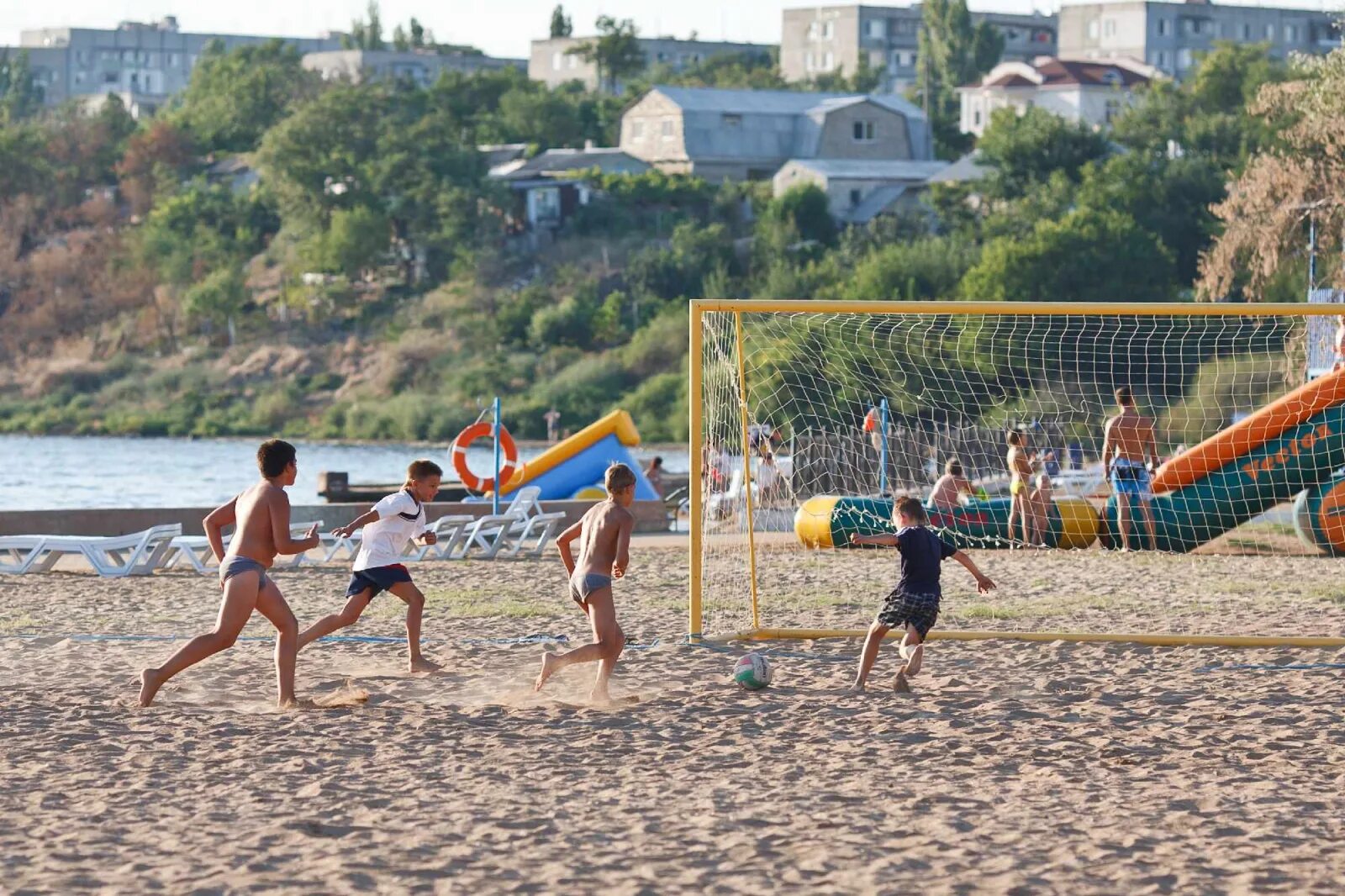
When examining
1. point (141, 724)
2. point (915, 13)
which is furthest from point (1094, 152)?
point (915, 13)

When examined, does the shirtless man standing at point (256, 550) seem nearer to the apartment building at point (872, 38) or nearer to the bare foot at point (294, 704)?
the bare foot at point (294, 704)

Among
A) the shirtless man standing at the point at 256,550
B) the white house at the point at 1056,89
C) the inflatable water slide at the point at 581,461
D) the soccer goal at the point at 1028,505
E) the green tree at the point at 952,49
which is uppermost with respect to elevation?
the green tree at the point at 952,49

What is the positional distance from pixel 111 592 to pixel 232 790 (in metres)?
7.70

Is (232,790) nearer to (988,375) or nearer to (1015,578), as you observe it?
(1015,578)

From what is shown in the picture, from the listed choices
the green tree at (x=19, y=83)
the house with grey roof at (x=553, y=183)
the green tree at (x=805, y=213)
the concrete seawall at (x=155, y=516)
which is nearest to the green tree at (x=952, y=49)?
the house with grey roof at (x=553, y=183)

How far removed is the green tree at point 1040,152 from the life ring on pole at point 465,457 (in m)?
45.2

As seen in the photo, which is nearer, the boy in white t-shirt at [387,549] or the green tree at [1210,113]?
the boy in white t-shirt at [387,549]

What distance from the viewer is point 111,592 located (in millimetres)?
14688

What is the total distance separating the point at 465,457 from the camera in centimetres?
2233

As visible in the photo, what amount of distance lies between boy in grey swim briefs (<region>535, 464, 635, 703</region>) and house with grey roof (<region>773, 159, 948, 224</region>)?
2532 inches

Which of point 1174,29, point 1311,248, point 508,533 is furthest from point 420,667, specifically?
point 1174,29

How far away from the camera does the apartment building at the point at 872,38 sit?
462ft

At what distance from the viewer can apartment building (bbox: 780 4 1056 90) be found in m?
141

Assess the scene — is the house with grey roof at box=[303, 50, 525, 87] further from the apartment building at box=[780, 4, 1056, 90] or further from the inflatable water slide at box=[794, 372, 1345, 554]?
the inflatable water slide at box=[794, 372, 1345, 554]
